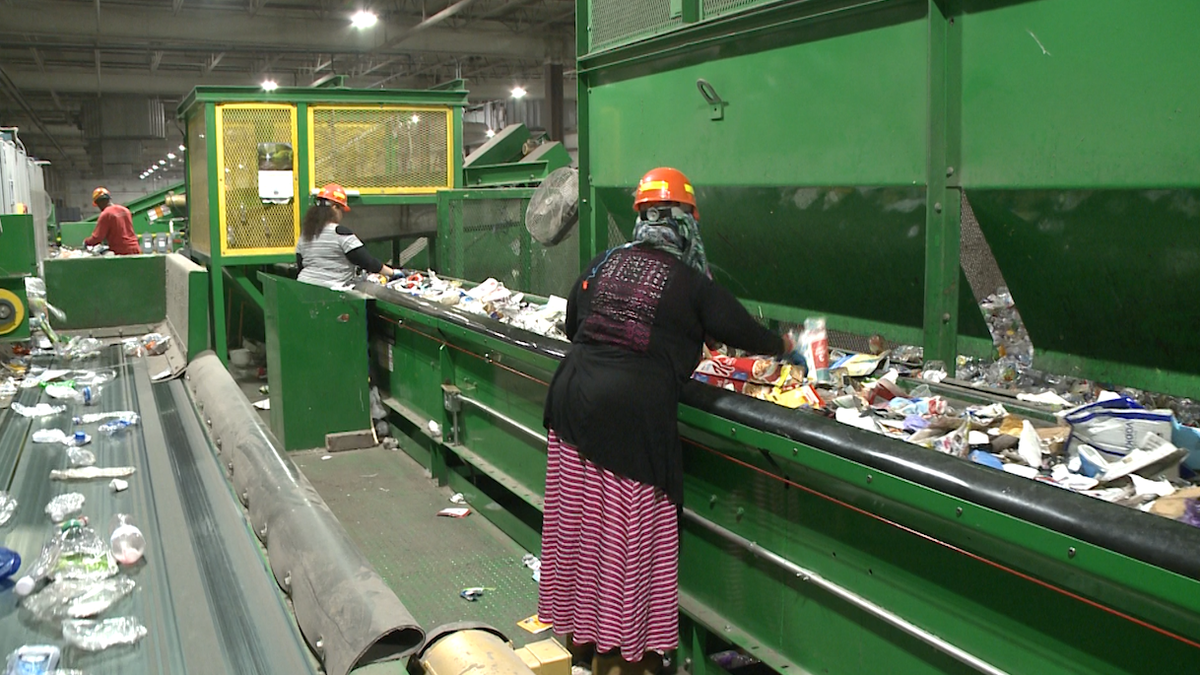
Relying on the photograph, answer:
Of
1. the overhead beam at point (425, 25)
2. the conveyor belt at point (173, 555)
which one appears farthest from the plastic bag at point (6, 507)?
the overhead beam at point (425, 25)

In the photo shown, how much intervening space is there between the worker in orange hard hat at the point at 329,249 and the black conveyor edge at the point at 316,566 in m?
3.26

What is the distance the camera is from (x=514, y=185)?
861cm

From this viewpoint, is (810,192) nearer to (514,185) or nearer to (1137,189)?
(1137,189)

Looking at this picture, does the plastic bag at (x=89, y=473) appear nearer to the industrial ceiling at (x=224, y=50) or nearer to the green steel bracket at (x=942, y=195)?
the green steel bracket at (x=942, y=195)

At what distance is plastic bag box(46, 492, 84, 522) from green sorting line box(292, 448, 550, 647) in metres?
1.17

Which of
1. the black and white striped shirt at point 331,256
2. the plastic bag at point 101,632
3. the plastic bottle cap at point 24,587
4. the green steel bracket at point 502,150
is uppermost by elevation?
the green steel bracket at point 502,150

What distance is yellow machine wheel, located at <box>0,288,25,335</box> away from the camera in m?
4.09

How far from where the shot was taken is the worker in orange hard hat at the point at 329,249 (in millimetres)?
6262

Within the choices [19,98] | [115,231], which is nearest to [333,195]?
[115,231]

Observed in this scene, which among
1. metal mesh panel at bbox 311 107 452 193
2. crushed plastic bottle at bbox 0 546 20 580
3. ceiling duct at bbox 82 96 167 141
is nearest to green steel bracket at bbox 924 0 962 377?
crushed plastic bottle at bbox 0 546 20 580

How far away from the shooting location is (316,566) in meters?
2.01

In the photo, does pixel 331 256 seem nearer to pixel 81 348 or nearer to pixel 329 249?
pixel 329 249

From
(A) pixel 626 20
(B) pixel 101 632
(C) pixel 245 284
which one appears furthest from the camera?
(C) pixel 245 284

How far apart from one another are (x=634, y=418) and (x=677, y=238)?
1.88 feet
